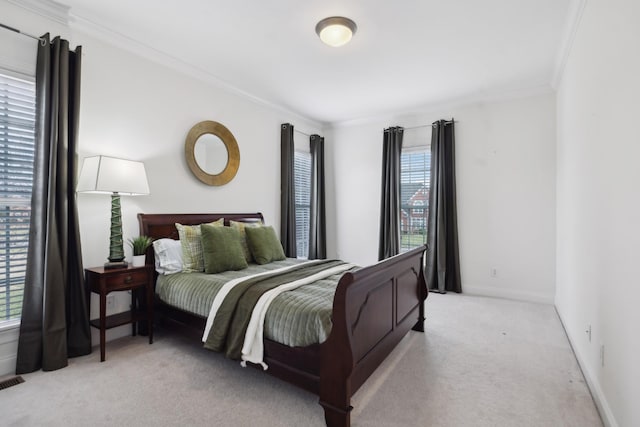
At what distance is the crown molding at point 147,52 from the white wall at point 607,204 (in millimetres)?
3578

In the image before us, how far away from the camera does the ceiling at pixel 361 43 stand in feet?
8.52

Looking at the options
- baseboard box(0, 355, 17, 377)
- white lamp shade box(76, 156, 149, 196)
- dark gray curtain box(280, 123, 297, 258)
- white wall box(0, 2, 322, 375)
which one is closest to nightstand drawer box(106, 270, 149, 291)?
white wall box(0, 2, 322, 375)

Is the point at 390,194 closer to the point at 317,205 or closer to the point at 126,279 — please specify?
the point at 317,205

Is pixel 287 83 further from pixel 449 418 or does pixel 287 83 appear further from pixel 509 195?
pixel 449 418

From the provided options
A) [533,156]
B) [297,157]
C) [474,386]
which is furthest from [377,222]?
[474,386]

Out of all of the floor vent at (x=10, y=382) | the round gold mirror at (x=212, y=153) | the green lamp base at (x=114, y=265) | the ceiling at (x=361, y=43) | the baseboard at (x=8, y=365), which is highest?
the ceiling at (x=361, y=43)

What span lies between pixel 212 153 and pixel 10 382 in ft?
8.86

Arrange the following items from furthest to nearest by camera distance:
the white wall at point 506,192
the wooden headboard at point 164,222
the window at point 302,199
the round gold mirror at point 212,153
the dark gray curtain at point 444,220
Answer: the window at point 302,199, the dark gray curtain at point 444,220, the white wall at point 506,192, the round gold mirror at point 212,153, the wooden headboard at point 164,222

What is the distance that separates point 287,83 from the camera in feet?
13.5

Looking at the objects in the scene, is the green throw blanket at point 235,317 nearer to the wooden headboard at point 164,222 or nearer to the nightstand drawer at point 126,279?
the nightstand drawer at point 126,279

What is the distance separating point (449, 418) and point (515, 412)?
429 millimetres

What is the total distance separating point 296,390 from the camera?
220 cm

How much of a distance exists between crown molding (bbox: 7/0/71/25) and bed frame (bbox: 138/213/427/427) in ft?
8.36

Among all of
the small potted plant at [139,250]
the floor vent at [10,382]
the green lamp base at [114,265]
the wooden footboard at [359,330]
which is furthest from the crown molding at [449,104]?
the floor vent at [10,382]
